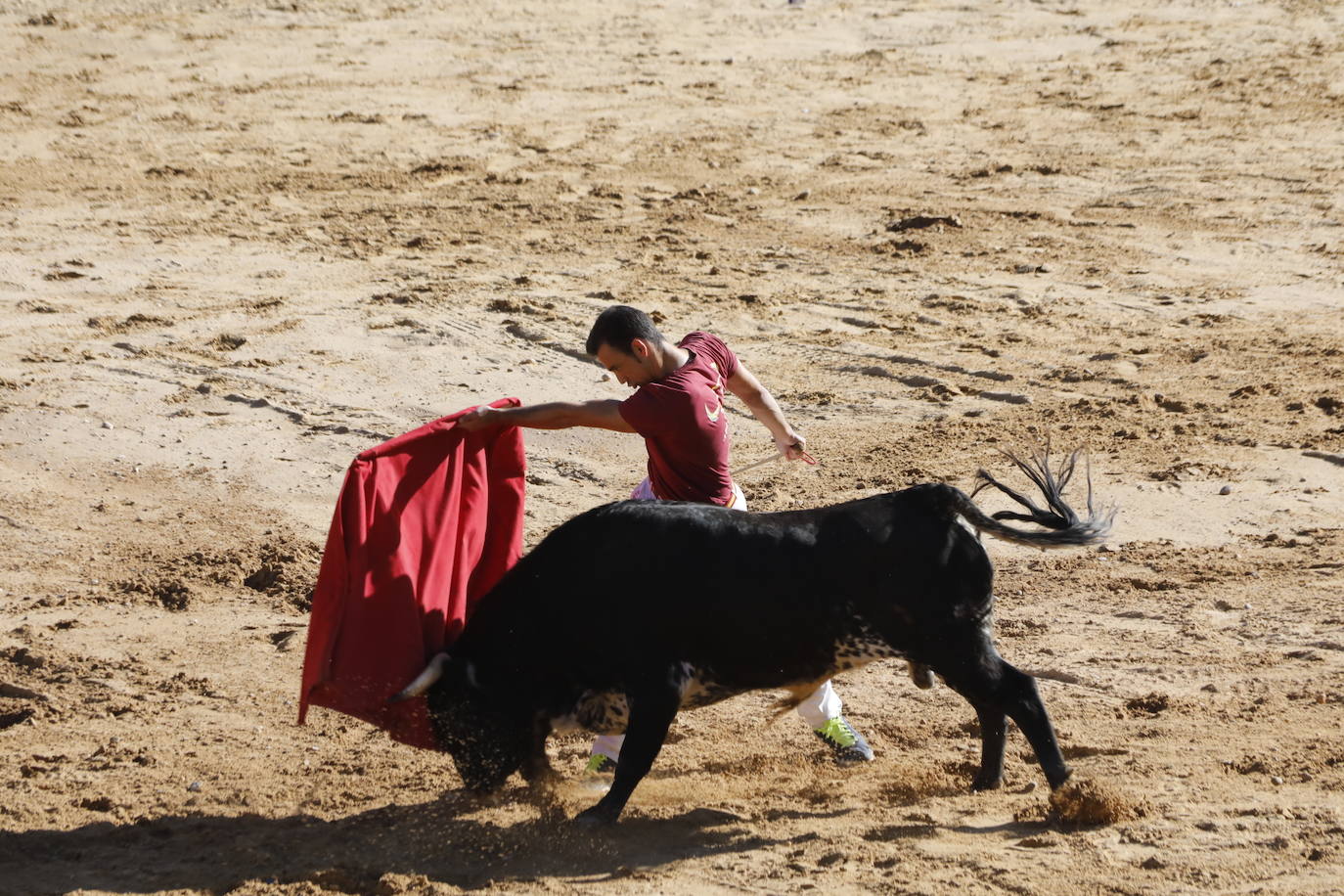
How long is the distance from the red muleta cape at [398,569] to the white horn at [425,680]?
0.10 m

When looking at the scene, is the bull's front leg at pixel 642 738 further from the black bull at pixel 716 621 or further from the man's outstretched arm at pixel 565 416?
the man's outstretched arm at pixel 565 416

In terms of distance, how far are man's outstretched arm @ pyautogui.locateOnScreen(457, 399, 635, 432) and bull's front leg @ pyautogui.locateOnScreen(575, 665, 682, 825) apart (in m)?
0.85

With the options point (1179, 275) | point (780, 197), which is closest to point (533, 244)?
point (780, 197)

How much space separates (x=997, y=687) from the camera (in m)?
5.25

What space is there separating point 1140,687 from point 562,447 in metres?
3.66

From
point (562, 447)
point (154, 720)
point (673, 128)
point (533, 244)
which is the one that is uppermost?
point (673, 128)

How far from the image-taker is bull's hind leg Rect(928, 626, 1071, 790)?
5.23m

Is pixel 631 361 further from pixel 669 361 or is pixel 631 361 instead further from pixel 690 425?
pixel 690 425

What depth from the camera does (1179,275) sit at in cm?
1117

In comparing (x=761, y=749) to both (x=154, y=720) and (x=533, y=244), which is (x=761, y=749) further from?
(x=533, y=244)

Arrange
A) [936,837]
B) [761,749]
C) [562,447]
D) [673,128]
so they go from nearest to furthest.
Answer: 1. [936,837]
2. [761,749]
3. [562,447]
4. [673,128]

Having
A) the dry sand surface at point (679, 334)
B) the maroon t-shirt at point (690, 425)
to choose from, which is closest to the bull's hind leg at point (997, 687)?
the dry sand surface at point (679, 334)


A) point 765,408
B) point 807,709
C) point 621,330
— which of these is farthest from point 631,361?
point 807,709

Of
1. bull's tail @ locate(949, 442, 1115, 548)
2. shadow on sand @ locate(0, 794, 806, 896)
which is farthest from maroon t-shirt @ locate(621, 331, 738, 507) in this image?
shadow on sand @ locate(0, 794, 806, 896)
